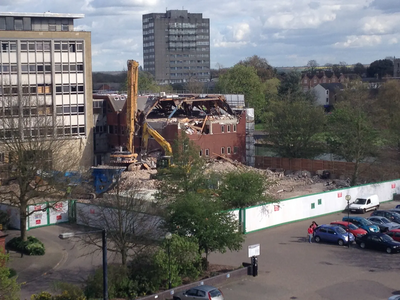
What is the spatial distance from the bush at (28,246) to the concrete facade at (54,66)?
61.5 ft

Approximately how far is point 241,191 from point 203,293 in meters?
12.1

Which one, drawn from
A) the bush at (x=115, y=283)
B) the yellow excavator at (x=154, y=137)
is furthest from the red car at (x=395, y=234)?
the yellow excavator at (x=154, y=137)

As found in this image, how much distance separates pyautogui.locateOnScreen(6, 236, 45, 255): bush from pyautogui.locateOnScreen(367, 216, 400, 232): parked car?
16567 millimetres

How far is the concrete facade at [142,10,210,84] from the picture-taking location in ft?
563

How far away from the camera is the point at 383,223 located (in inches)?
1216

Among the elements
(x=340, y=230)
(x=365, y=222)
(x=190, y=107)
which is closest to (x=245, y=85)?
(x=190, y=107)

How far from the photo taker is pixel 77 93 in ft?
172

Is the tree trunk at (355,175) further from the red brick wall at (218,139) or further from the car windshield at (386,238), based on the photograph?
the car windshield at (386,238)

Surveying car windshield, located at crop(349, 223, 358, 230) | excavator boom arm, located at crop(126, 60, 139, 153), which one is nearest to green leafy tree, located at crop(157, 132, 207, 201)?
car windshield, located at crop(349, 223, 358, 230)

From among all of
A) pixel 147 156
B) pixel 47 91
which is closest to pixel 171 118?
pixel 147 156

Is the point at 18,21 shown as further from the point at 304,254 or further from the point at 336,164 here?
the point at 304,254

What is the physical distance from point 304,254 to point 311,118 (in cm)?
2838

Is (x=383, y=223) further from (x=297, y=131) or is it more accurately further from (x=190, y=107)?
(x=190, y=107)

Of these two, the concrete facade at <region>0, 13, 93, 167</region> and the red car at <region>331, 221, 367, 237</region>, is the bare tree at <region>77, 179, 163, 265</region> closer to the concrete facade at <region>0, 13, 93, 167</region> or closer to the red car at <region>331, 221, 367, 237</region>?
the red car at <region>331, 221, 367, 237</region>
